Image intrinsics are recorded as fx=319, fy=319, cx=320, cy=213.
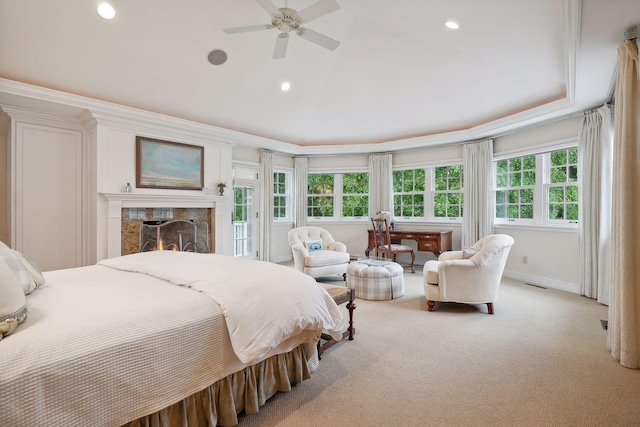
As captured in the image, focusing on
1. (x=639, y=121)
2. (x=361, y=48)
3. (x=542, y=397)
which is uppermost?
(x=361, y=48)

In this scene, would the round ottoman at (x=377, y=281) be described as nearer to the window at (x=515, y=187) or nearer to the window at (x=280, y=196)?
the window at (x=515, y=187)

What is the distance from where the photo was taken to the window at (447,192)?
6.55 m

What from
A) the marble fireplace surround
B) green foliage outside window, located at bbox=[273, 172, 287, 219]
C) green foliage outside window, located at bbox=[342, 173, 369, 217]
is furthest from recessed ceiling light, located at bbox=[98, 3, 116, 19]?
green foliage outside window, located at bbox=[342, 173, 369, 217]

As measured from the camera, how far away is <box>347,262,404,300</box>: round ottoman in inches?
165

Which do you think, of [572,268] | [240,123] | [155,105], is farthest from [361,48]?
[572,268]

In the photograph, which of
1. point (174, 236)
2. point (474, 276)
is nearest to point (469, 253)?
point (474, 276)

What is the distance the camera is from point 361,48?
15.2 feet

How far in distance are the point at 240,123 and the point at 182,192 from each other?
163cm

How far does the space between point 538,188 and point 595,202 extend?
107 centimetres

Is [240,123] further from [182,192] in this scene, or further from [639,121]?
[639,121]

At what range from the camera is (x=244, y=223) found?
21.9 feet

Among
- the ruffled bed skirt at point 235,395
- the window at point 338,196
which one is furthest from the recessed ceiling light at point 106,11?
the window at point 338,196

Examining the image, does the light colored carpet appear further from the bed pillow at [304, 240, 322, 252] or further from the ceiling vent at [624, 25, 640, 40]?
the ceiling vent at [624, 25, 640, 40]

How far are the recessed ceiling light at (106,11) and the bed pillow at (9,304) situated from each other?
3.22 m
